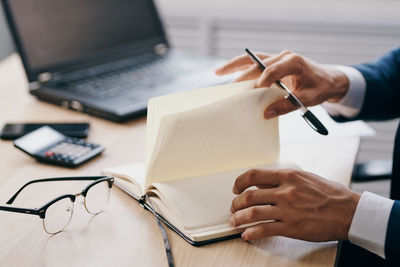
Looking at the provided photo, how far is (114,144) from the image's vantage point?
0.94m

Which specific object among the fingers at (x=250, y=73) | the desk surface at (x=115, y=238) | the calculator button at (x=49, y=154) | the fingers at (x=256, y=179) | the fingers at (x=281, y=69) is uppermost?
the fingers at (x=281, y=69)

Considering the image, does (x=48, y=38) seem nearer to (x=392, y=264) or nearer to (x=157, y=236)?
(x=157, y=236)

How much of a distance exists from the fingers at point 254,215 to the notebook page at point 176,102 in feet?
0.52

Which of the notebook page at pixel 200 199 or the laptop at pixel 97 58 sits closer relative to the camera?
the notebook page at pixel 200 199

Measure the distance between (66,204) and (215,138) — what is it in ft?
0.80

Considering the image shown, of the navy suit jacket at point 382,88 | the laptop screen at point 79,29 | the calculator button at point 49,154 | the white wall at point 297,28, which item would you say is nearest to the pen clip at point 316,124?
the navy suit jacket at point 382,88

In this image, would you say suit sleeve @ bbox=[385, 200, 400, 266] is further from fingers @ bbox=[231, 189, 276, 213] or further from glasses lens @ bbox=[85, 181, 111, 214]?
glasses lens @ bbox=[85, 181, 111, 214]

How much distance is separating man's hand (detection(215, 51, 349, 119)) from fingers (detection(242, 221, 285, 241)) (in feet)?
0.94

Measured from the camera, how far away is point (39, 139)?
0.89m

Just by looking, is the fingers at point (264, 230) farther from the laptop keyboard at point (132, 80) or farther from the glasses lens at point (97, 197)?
the laptop keyboard at point (132, 80)

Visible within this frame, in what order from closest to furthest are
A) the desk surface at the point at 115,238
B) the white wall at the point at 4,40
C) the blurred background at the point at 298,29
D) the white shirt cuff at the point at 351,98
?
the desk surface at the point at 115,238 → the white shirt cuff at the point at 351,98 → the white wall at the point at 4,40 → the blurred background at the point at 298,29

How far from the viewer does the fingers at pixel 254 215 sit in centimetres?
63

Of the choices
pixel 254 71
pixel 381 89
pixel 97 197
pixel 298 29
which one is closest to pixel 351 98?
pixel 381 89

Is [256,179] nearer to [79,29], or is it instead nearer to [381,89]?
[381,89]
